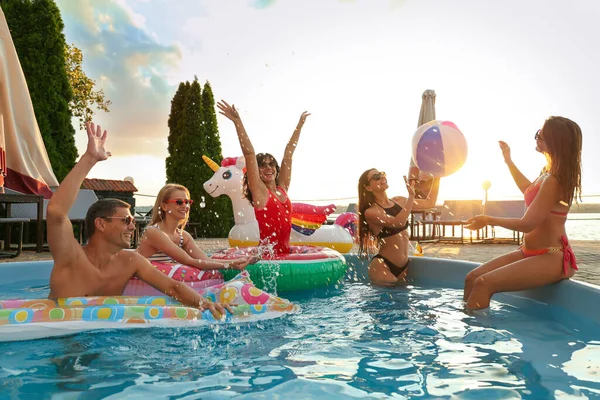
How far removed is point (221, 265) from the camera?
4.20m

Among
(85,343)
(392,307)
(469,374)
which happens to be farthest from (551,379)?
(85,343)

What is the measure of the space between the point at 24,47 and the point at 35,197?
179 inches

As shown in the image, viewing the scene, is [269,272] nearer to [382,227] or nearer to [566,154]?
[382,227]

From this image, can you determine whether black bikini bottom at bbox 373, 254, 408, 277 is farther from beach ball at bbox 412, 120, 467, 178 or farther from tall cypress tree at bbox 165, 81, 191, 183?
tall cypress tree at bbox 165, 81, 191, 183

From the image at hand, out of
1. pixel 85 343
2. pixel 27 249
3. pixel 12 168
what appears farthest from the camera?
pixel 27 249

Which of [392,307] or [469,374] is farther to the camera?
[392,307]

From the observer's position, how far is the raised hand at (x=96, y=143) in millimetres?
2785

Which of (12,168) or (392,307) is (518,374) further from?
(12,168)

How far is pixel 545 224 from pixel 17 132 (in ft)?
23.9

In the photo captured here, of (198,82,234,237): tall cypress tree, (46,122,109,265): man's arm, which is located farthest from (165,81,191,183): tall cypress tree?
(46,122,109,265): man's arm

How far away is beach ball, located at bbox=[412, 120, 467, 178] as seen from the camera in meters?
4.99

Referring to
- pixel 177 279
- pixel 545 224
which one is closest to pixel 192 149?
pixel 177 279

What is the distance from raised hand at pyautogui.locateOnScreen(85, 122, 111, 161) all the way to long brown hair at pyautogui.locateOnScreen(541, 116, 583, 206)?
2837 millimetres

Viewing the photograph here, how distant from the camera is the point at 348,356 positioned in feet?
8.60
